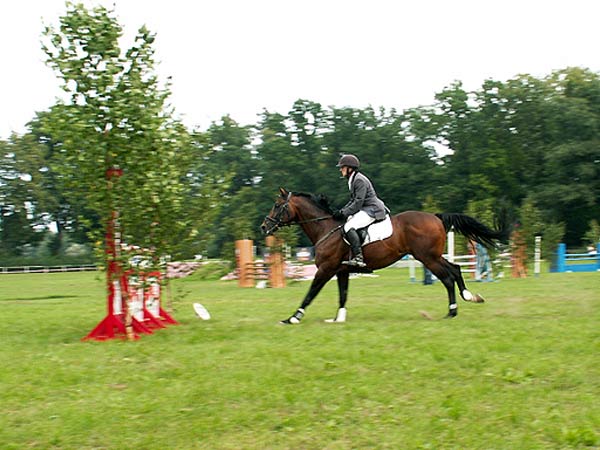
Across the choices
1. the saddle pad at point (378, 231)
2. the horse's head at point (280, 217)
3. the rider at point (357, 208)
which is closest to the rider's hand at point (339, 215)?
the rider at point (357, 208)

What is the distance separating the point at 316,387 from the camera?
725 centimetres

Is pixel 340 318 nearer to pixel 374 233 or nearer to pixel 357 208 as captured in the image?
pixel 374 233

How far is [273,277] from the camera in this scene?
23781 millimetres

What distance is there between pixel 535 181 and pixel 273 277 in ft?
159

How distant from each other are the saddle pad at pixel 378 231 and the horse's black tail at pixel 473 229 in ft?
3.43

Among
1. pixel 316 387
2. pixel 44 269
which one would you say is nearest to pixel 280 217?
pixel 316 387

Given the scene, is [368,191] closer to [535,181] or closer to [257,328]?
[257,328]

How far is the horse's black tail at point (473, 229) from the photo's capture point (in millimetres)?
12211

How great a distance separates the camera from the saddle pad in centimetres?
1159

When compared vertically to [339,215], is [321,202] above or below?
above

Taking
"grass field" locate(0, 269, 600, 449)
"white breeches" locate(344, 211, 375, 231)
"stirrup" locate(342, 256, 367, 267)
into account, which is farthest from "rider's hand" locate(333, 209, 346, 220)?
"grass field" locate(0, 269, 600, 449)

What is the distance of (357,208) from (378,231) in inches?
20.6

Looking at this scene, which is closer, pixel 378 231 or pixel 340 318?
pixel 340 318

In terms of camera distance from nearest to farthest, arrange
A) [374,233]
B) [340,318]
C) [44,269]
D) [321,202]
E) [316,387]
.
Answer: [316,387]
[340,318]
[374,233]
[321,202]
[44,269]
